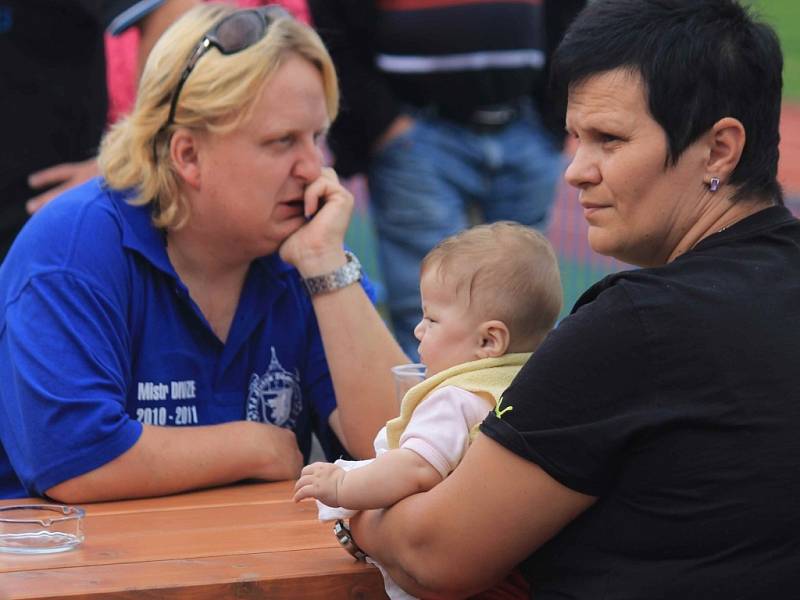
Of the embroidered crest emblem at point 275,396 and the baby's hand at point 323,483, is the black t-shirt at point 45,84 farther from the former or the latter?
the baby's hand at point 323,483

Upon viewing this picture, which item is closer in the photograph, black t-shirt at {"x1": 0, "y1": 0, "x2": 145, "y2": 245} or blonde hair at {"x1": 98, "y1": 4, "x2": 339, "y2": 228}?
blonde hair at {"x1": 98, "y1": 4, "x2": 339, "y2": 228}

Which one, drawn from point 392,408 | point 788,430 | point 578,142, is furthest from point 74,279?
point 788,430

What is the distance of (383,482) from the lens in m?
2.16

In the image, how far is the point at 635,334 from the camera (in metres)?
1.90

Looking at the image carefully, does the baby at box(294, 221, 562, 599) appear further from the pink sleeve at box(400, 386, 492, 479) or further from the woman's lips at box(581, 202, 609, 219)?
the woman's lips at box(581, 202, 609, 219)

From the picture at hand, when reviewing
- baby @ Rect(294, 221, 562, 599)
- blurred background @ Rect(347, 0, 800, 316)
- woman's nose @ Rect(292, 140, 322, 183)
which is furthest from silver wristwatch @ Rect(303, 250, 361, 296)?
blurred background @ Rect(347, 0, 800, 316)

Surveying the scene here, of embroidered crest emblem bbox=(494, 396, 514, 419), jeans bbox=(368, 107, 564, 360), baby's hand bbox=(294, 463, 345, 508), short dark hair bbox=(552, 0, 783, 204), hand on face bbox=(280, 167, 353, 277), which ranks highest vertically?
short dark hair bbox=(552, 0, 783, 204)

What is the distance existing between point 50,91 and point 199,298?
1075 mm

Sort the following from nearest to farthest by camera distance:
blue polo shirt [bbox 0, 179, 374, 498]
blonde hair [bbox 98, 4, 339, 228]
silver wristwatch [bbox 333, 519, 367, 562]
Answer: silver wristwatch [bbox 333, 519, 367, 562] < blue polo shirt [bbox 0, 179, 374, 498] < blonde hair [bbox 98, 4, 339, 228]

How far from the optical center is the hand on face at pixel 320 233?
10.2 feet

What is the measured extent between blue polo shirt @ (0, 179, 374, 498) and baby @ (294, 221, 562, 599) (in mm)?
655

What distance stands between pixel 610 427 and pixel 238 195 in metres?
1.35

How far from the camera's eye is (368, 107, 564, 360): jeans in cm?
482

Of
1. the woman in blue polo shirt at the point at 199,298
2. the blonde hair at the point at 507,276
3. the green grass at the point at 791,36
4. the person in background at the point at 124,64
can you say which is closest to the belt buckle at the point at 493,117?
the person in background at the point at 124,64
